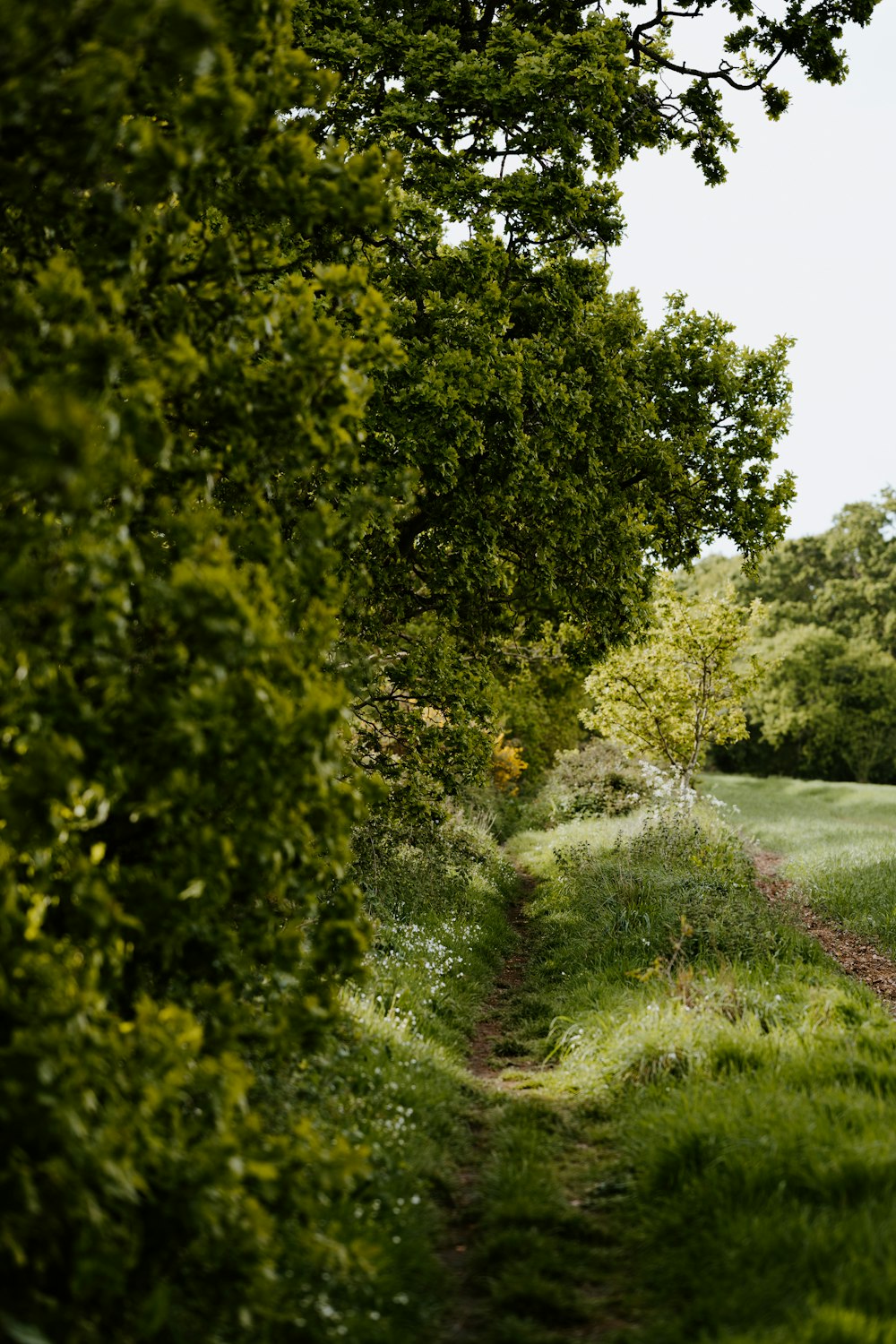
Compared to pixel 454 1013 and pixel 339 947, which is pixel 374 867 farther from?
pixel 339 947

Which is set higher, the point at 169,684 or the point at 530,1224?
the point at 169,684

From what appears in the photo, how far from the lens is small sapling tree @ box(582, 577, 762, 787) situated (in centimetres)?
2144

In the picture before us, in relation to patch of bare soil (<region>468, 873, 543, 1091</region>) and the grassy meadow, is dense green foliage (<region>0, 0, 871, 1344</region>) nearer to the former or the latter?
the grassy meadow

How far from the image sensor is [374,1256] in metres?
4.28

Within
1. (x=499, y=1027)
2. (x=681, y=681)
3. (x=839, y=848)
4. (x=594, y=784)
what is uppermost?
(x=681, y=681)

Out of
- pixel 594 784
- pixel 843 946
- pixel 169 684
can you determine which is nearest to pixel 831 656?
pixel 594 784

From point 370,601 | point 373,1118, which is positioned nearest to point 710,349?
point 370,601

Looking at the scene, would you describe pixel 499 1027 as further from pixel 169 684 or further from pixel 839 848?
pixel 839 848

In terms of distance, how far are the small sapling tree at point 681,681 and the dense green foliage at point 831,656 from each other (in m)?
29.7

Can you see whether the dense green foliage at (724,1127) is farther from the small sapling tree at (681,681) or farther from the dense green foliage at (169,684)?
the small sapling tree at (681,681)

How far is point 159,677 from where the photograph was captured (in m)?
3.72

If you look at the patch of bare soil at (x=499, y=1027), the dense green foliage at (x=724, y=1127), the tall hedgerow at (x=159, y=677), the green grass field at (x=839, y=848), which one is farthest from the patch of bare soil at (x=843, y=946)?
the tall hedgerow at (x=159, y=677)

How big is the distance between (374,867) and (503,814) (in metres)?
14.9

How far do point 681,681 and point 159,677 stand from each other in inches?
772
